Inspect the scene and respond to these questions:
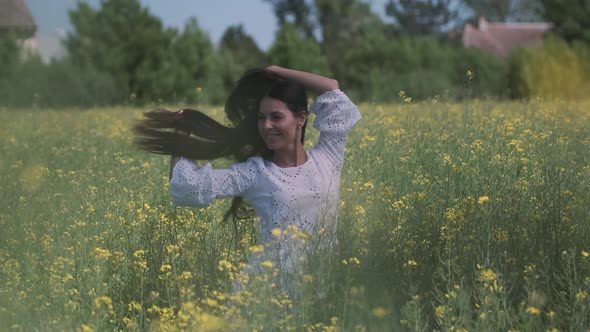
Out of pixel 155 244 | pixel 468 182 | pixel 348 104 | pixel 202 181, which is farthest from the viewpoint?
pixel 468 182

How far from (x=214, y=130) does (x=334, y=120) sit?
25.3 inches

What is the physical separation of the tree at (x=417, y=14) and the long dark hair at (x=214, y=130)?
69261 millimetres

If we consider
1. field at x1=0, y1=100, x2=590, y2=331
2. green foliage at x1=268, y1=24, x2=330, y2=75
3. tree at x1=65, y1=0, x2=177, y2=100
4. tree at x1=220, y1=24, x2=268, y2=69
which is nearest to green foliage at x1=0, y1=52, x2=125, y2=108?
tree at x1=65, y1=0, x2=177, y2=100

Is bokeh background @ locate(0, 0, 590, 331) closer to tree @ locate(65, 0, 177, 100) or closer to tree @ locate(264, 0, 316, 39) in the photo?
tree @ locate(65, 0, 177, 100)

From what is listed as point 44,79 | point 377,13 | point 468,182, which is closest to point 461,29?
point 377,13

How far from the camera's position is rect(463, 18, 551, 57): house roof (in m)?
68.9

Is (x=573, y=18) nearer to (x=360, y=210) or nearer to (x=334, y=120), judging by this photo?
(x=360, y=210)

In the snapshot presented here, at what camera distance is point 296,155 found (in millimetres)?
5254

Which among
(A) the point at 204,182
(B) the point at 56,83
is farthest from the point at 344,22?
(A) the point at 204,182

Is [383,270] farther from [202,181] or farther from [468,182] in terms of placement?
[468,182]

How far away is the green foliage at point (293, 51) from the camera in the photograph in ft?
176

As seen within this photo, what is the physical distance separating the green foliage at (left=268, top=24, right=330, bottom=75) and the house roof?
1724cm

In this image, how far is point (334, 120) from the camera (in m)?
5.42

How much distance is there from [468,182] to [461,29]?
227ft
